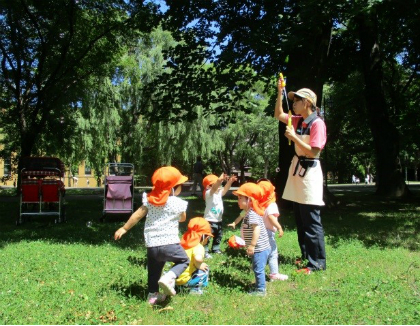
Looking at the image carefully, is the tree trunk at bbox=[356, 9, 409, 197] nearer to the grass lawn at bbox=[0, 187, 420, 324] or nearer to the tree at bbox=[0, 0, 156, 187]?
the tree at bbox=[0, 0, 156, 187]

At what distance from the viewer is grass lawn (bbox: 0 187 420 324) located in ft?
12.7

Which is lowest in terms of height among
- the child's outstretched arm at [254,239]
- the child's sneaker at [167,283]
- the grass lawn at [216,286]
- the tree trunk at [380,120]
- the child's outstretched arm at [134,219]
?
→ the grass lawn at [216,286]

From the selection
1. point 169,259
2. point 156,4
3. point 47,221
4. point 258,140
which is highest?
point 156,4

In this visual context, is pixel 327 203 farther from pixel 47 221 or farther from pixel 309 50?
pixel 47 221

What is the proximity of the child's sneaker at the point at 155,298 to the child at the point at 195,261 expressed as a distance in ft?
1.17

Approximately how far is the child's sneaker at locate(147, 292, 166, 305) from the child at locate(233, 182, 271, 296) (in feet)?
3.19

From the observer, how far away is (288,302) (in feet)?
13.9

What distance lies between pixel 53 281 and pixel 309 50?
9.32 m

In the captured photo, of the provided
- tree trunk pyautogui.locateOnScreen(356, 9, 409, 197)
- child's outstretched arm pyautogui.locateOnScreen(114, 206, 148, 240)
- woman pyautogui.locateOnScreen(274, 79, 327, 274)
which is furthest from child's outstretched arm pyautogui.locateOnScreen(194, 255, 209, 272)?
tree trunk pyautogui.locateOnScreen(356, 9, 409, 197)

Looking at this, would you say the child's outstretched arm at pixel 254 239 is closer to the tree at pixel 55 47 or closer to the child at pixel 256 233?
the child at pixel 256 233

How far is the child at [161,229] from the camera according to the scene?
4246 mm

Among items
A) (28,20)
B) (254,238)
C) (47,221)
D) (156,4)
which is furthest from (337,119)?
(254,238)

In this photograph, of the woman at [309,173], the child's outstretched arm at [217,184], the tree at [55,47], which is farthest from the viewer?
the tree at [55,47]

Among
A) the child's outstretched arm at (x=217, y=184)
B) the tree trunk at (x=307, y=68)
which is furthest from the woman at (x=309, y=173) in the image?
the tree trunk at (x=307, y=68)
